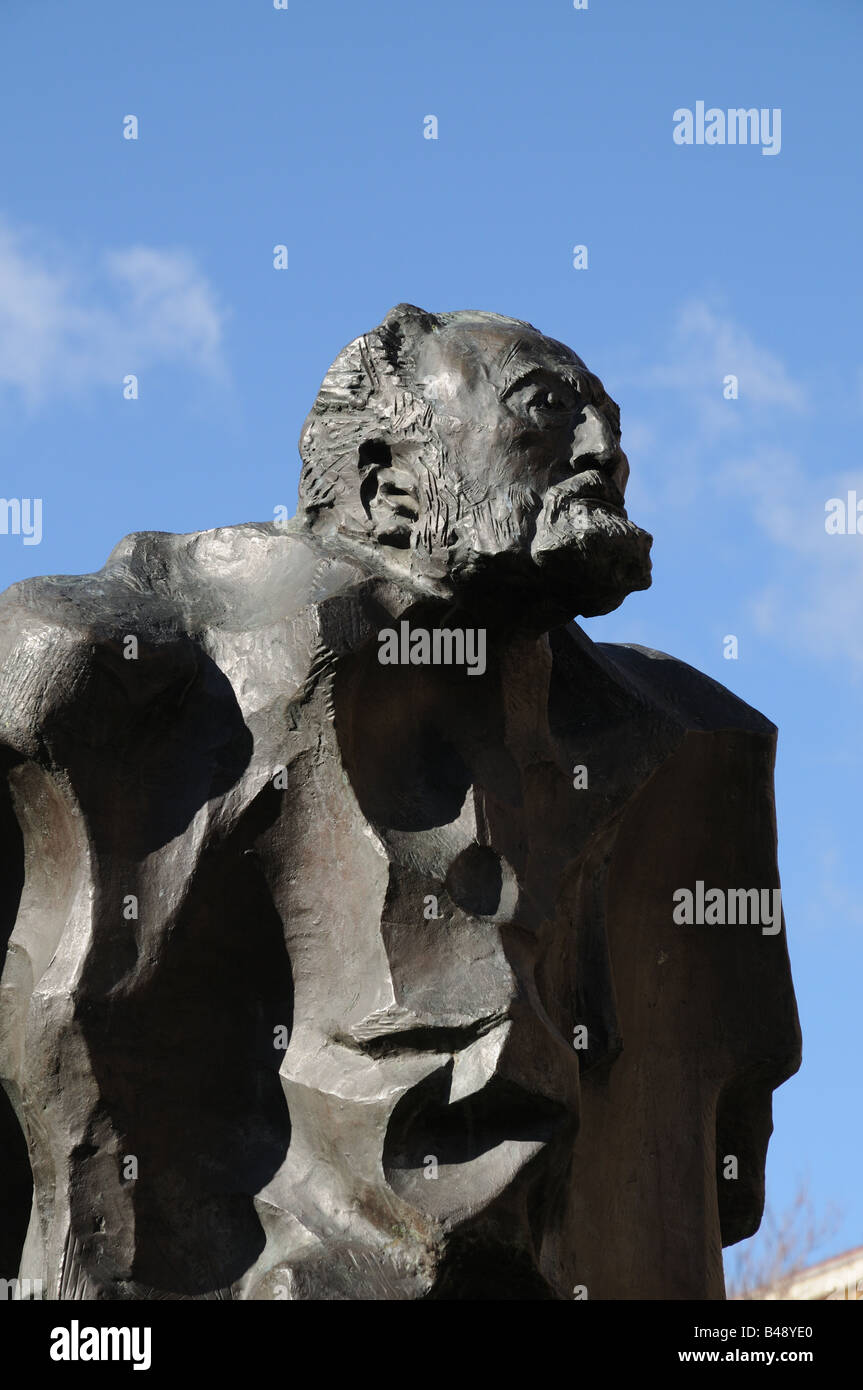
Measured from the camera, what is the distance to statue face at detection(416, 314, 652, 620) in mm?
6191

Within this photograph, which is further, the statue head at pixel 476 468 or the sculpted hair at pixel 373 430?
the sculpted hair at pixel 373 430

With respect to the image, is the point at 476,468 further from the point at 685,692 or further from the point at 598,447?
the point at 685,692

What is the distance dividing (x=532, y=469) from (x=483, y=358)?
341 millimetres

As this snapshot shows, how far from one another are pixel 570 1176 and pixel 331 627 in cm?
141

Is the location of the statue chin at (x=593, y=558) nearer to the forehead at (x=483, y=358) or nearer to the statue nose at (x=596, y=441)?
the statue nose at (x=596, y=441)

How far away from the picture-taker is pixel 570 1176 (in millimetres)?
6121

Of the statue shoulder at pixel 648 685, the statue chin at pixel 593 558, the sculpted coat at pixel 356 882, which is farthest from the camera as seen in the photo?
the statue shoulder at pixel 648 685

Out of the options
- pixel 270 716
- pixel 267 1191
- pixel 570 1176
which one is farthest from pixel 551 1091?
pixel 270 716

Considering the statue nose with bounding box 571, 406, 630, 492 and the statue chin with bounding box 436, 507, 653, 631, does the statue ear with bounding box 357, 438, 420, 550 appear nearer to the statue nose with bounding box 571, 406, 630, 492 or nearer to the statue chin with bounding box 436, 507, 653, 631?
the statue chin with bounding box 436, 507, 653, 631

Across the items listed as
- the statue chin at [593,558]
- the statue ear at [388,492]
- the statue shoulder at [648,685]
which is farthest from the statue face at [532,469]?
the statue shoulder at [648,685]

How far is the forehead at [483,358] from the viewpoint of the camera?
6379mm

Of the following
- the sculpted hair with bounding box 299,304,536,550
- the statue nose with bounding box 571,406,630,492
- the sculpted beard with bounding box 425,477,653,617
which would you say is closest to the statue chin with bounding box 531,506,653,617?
the sculpted beard with bounding box 425,477,653,617

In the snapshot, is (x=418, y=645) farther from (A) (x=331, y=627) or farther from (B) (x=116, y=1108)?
(B) (x=116, y=1108)

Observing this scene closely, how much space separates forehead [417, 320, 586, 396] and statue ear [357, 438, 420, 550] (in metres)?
0.20
